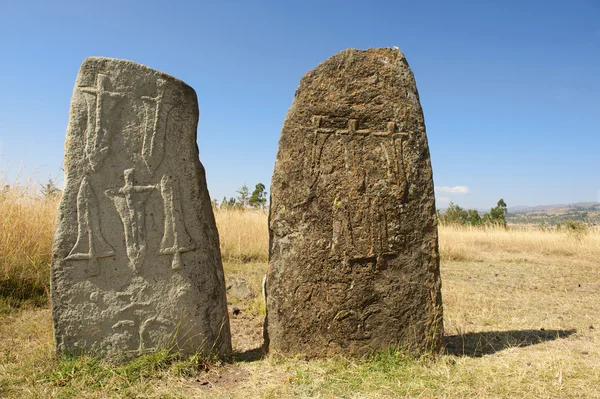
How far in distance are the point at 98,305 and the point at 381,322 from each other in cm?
191

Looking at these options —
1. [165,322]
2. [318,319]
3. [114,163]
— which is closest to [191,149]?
[114,163]

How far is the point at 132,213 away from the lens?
292cm

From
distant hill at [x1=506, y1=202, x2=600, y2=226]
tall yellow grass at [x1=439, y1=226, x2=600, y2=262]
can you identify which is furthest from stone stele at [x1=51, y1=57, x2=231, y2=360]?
distant hill at [x1=506, y1=202, x2=600, y2=226]

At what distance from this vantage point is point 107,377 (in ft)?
9.12

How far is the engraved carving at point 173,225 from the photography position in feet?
9.76

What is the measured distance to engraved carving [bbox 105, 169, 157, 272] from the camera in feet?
9.55

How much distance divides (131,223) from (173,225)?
268mm

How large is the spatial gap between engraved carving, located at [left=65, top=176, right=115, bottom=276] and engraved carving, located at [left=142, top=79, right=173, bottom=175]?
417mm

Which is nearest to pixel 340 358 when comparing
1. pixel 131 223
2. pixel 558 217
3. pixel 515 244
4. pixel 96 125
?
pixel 131 223

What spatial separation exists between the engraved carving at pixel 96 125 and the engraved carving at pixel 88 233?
160mm

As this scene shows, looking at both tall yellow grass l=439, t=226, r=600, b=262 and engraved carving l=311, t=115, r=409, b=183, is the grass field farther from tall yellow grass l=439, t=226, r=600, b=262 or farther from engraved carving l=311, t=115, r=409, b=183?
tall yellow grass l=439, t=226, r=600, b=262

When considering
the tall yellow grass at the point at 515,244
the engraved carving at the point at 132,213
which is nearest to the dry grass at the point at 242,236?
the tall yellow grass at the point at 515,244

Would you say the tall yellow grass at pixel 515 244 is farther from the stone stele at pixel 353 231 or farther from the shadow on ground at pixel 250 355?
the shadow on ground at pixel 250 355

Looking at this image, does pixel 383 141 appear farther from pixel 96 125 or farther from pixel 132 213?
pixel 96 125
